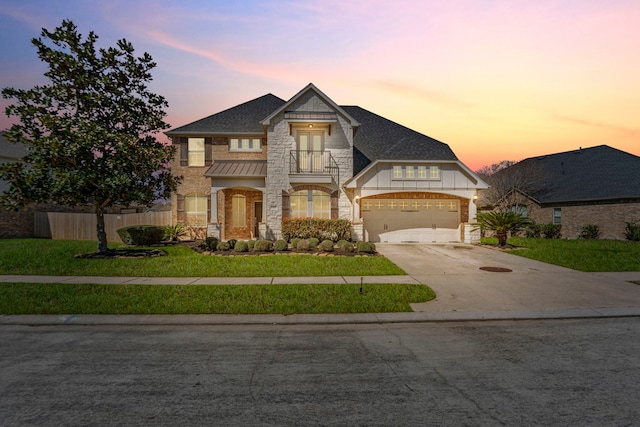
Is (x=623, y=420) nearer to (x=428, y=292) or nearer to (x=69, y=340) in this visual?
(x=428, y=292)

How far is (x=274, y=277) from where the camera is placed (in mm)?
9891

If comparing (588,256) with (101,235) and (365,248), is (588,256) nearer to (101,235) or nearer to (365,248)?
(365,248)

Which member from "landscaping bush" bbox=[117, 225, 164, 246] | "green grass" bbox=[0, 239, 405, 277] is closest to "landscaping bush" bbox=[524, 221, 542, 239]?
"green grass" bbox=[0, 239, 405, 277]

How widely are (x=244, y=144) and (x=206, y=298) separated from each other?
14155mm

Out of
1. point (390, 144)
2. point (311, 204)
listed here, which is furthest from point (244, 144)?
point (390, 144)

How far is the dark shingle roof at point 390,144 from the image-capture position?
18922 mm

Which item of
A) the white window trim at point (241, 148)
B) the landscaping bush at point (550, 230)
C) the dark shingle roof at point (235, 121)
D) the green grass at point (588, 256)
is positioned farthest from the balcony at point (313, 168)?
the landscaping bush at point (550, 230)

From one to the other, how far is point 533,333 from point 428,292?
8.60 feet

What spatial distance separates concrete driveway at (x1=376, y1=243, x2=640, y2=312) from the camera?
7.41 m

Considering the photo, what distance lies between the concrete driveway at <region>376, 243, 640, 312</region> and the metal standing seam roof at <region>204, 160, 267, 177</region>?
9.00m

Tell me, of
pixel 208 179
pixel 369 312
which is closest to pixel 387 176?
pixel 208 179

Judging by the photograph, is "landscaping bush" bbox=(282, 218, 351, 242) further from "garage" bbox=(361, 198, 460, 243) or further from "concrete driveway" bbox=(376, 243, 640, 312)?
"concrete driveway" bbox=(376, 243, 640, 312)

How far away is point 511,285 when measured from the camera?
9.13 m

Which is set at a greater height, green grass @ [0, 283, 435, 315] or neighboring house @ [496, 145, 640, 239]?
neighboring house @ [496, 145, 640, 239]
